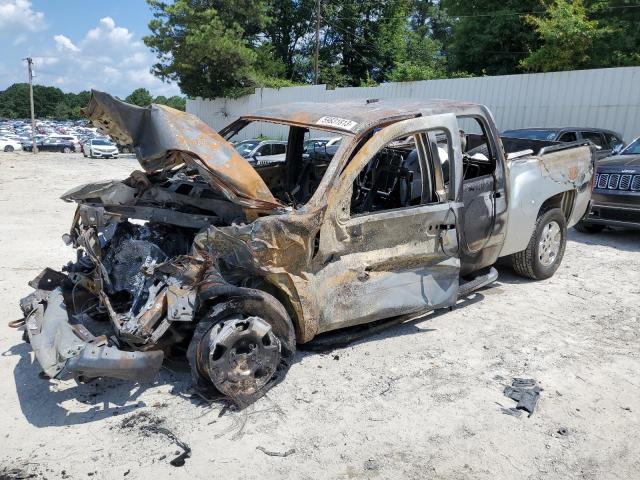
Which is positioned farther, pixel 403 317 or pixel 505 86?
pixel 505 86

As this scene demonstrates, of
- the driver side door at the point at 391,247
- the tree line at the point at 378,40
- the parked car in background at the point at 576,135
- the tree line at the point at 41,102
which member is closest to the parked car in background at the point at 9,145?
the tree line at the point at 378,40

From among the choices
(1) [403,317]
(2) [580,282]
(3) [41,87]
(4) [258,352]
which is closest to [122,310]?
(4) [258,352]

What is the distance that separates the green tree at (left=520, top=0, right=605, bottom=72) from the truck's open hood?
18.1 metres

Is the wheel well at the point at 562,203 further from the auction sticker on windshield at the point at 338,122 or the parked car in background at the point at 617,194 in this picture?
the auction sticker on windshield at the point at 338,122

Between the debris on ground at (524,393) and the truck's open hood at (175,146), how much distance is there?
83.7 inches

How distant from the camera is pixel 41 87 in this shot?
12262cm

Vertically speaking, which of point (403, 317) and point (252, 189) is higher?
point (252, 189)

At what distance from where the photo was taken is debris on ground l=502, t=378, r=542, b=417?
363 centimetres

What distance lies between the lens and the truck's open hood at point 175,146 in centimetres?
358

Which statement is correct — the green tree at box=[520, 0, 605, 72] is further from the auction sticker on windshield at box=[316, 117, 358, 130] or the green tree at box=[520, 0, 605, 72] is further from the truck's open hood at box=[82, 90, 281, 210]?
the truck's open hood at box=[82, 90, 281, 210]

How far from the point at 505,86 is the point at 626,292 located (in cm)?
1329

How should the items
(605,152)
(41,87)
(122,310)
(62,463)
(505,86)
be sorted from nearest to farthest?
(62,463), (122,310), (605,152), (505,86), (41,87)

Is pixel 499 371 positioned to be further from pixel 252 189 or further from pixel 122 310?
pixel 122 310

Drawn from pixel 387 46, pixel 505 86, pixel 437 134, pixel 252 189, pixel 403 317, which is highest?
pixel 387 46
